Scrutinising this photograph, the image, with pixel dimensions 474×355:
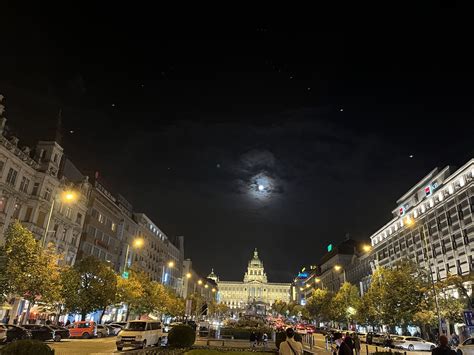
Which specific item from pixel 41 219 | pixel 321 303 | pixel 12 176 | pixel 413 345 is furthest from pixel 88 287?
pixel 321 303

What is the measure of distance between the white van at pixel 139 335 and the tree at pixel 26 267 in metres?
12.2

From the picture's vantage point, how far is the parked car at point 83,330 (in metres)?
42.4

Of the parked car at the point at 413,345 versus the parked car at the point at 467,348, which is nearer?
the parked car at the point at 467,348

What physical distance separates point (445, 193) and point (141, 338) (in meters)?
55.5

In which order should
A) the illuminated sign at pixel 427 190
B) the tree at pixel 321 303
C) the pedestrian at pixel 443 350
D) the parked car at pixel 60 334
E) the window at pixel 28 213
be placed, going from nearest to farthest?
the pedestrian at pixel 443 350 → the parked car at pixel 60 334 → the window at pixel 28 213 → the illuminated sign at pixel 427 190 → the tree at pixel 321 303

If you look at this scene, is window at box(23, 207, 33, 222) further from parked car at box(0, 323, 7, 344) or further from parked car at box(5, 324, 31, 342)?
parked car at box(0, 323, 7, 344)

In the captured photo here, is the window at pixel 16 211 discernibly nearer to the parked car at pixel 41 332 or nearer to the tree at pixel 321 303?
the parked car at pixel 41 332

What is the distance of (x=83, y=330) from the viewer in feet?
140

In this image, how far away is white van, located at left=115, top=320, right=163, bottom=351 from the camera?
28.6 metres

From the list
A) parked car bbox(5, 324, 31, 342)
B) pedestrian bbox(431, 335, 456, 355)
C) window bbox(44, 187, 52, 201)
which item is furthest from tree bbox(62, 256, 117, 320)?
pedestrian bbox(431, 335, 456, 355)

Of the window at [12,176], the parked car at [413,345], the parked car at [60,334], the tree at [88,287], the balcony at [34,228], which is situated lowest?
the parked car at [60,334]

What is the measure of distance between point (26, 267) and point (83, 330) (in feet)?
36.6

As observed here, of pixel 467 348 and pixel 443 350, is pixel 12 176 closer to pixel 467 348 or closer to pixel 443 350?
pixel 443 350

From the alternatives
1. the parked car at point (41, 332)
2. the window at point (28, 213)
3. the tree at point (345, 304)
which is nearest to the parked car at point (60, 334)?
the parked car at point (41, 332)
